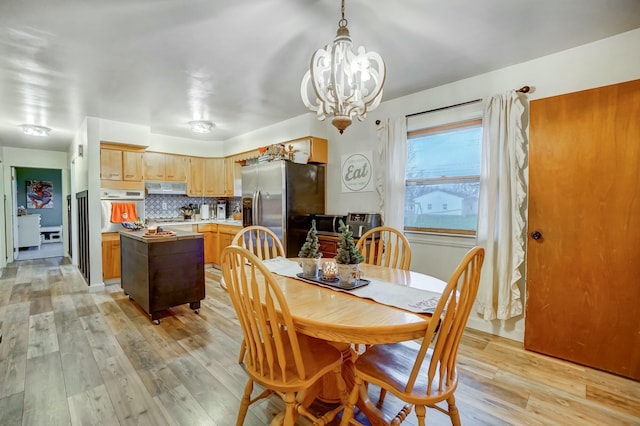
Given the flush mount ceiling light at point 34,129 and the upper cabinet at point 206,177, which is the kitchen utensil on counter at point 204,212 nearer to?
the upper cabinet at point 206,177

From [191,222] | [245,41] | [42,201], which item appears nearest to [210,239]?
[191,222]

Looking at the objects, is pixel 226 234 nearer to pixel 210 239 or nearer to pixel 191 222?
pixel 210 239

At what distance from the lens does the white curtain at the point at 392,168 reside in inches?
126

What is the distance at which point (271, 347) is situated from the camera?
1.33 m

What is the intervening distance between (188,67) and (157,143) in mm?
2966

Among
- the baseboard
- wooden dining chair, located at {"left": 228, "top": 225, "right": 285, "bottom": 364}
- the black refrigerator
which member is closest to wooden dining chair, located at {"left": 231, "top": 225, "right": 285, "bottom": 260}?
wooden dining chair, located at {"left": 228, "top": 225, "right": 285, "bottom": 364}

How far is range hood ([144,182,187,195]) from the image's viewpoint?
5078mm

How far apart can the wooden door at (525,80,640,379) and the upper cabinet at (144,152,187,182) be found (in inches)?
200

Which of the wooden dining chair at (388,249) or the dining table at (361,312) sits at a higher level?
the wooden dining chair at (388,249)

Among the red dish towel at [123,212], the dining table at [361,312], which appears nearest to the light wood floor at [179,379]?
the dining table at [361,312]

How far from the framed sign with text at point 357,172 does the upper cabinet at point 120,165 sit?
10.6 feet

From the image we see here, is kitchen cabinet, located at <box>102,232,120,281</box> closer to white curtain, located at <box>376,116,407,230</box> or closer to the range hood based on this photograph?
the range hood

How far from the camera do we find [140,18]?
188cm

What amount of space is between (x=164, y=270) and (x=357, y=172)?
2458mm
